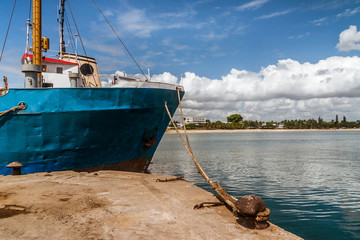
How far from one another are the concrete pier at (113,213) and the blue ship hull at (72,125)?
2146 millimetres

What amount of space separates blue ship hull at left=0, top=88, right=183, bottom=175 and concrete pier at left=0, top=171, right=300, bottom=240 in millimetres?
2146

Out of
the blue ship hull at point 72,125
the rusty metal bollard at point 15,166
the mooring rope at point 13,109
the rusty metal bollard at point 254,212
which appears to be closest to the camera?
the rusty metal bollard at point 254,212

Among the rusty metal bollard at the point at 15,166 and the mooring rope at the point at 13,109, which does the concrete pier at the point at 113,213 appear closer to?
the rusty metal bollard at the point at 15,166

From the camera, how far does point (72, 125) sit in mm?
9352

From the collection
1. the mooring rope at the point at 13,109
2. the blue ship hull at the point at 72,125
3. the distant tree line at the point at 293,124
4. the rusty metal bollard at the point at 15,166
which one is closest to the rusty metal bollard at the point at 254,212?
the blue ship hull at the point at 72,125

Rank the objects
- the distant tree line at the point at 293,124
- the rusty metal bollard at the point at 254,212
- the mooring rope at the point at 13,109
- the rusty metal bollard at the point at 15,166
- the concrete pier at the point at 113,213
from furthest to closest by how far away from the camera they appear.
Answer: the distant tree line at the point at 293,124 < the rusty metal bollard at the point at 15,166 < the mooring rope at the point at 13,109 < the rusty metal bollard at the point at 254,212 < the concrete pier at the point at 113,213

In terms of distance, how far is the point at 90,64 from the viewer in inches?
605

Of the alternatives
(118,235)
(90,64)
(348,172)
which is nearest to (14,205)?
(118,235)

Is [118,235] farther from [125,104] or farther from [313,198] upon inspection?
[313,198]

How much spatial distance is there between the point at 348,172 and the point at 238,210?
15296 millimetres

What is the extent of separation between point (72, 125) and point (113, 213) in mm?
5580

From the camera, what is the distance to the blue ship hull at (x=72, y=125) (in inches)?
353

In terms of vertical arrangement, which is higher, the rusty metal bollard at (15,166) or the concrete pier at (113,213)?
the rusty metal bollard at (15,166)

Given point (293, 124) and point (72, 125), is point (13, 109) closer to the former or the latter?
point (72, 125)
